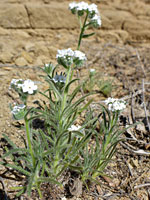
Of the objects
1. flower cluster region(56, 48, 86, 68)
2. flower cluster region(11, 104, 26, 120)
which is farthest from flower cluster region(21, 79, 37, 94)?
flower cluster region(56, 48, 86, 68)

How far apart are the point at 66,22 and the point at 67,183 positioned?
12.0ft

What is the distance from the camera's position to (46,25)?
474 cm

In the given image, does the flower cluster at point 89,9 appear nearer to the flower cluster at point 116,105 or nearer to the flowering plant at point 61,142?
the flowering plant at point 61,142

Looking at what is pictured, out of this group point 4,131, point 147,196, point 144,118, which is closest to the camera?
point 147,196

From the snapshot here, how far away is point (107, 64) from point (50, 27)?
4.81ft

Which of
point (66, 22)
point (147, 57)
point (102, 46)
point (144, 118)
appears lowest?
point (144, 118)

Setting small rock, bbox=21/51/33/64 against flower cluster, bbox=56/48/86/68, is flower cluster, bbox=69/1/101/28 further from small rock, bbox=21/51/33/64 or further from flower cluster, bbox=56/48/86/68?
small rock, bbox=21/51/33/64

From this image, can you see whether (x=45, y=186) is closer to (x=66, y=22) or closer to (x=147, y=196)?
(x=147, y=196)

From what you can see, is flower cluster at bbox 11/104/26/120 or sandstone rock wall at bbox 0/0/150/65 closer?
flower cluster at bbox 11/104/26/120

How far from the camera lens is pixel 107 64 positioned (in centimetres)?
448

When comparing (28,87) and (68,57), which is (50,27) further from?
(28,87)

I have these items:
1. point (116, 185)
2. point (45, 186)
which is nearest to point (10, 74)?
point (45, 186)

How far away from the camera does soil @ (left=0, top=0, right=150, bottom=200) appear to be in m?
2.29

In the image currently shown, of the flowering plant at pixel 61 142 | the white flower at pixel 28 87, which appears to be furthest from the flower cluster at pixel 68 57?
the white flower at pixel 28 87
